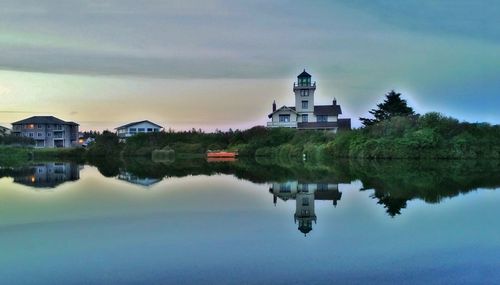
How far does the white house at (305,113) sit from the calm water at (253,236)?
50382 millimetres

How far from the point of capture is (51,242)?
35.2 feet

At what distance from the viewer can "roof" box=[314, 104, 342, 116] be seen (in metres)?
70.6

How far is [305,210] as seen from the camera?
15.3m

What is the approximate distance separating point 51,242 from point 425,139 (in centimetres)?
3952

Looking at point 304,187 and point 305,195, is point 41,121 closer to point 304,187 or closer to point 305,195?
point 304,187

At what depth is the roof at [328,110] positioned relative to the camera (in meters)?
70.6

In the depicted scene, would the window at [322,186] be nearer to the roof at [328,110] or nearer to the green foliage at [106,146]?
the roof at [328,110]

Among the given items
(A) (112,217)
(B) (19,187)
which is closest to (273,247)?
(A) (112,217)

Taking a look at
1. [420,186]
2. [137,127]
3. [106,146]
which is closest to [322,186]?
[420,186]

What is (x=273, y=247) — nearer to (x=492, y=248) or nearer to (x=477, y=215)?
(x=492, y=248)

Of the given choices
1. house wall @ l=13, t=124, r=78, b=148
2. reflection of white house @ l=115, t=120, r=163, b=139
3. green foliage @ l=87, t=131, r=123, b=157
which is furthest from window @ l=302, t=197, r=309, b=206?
house wall @ l=13, t=124, r=78, b=148

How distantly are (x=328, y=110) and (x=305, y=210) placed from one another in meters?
57.0

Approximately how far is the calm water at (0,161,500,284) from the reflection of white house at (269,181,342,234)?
0.08 metres

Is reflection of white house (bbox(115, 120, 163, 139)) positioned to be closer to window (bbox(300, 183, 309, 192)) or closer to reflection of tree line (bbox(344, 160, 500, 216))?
reflection of tree line (bbox(344, 160, 500, 216))
